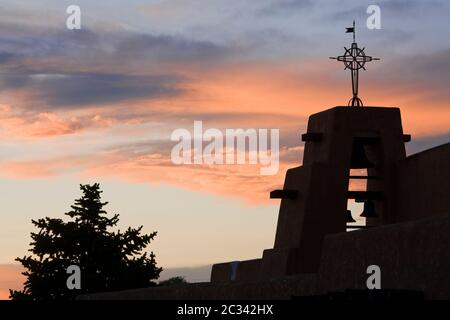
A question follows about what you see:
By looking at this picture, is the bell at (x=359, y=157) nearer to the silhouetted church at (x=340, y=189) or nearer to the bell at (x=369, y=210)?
the silhouetted church at (x=340, y=189)

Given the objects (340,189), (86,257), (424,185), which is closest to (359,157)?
(340,189)

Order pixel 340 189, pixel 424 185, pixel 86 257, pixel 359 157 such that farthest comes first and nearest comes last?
pixel 86 257 < pixel 359 157 < pixel 340 189 < pixel 424 185

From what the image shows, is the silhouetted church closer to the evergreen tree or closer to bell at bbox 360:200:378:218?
bell at bbox 360:200:378:218

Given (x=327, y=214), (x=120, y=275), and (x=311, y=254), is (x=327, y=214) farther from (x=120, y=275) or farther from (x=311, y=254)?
(x=120, y=275)

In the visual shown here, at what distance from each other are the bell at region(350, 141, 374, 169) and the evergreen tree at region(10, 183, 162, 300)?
18.1m

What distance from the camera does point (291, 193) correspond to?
30672mm

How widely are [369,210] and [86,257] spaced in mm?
19856

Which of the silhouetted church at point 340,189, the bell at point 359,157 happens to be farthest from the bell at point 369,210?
the bell at point 359,157

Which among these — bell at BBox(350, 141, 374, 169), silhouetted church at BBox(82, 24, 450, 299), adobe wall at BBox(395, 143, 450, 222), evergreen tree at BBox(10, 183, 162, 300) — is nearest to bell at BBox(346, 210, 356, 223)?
silhouetted church at BBox(82, 24, 450, 299)

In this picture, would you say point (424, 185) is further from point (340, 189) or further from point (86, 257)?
point (86, 257)

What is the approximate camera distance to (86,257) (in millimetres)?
47531

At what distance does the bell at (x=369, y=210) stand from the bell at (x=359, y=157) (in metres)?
1.12

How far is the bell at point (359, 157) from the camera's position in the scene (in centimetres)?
3105
